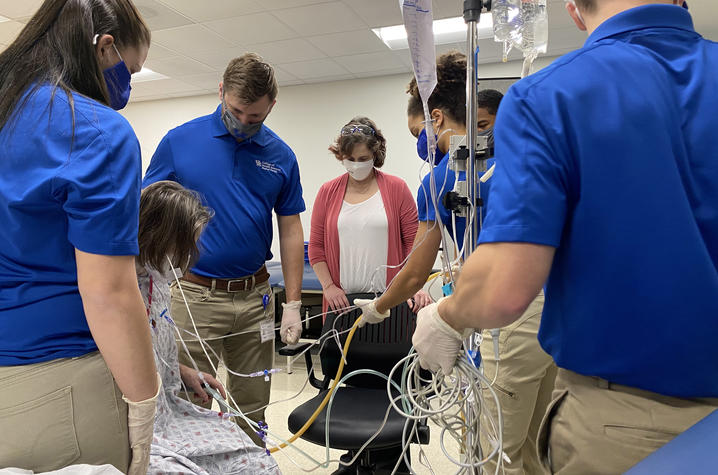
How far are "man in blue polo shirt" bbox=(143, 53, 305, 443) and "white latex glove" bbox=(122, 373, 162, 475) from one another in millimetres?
802

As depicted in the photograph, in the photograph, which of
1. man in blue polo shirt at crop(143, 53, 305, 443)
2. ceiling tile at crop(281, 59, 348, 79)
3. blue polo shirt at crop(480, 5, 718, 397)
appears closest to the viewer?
blue polo shirt at crop(480, 5, 718, 397)

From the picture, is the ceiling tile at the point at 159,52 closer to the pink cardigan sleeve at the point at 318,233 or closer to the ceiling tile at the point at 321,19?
the ceiling tile at the point at 321,19

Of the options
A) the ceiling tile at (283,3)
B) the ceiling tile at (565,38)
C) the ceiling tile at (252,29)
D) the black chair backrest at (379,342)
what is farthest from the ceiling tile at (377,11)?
the black chair backrest at (379,342)

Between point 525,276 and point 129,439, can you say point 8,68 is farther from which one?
point 525,276

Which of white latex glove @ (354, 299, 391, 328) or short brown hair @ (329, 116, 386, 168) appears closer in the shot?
white latex glove @ (354, 299, 391, 328)

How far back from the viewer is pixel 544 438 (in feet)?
2.92

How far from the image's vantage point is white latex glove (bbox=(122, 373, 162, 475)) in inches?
38.4

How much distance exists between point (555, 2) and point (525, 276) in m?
3.80

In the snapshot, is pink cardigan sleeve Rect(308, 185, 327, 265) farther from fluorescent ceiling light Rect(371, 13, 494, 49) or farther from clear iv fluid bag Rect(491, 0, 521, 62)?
fluorescent ceiling light Rect(371, 13, 494, 49)

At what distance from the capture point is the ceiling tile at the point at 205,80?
5.61m

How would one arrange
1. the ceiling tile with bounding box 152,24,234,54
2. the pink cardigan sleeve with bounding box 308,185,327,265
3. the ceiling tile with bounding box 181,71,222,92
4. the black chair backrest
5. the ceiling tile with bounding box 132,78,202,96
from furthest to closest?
1. the ceiling tile with bounding box 132,78,202,96
2. the ceiling tile with bounding box 181,71,222,92
3. the ceiling tile with bounding box 152,24,234,54
4. the pink cardigan sleeve with bounding box 308,185,327,265
5. the black chair backrest

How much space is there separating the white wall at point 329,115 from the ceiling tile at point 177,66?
1.03 meters

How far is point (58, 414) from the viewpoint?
0.89 metres

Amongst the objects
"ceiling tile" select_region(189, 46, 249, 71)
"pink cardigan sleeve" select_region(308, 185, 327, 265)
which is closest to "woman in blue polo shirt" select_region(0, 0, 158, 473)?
"pink cardigan sleeve" select_region(308, 185, 327, 265)
